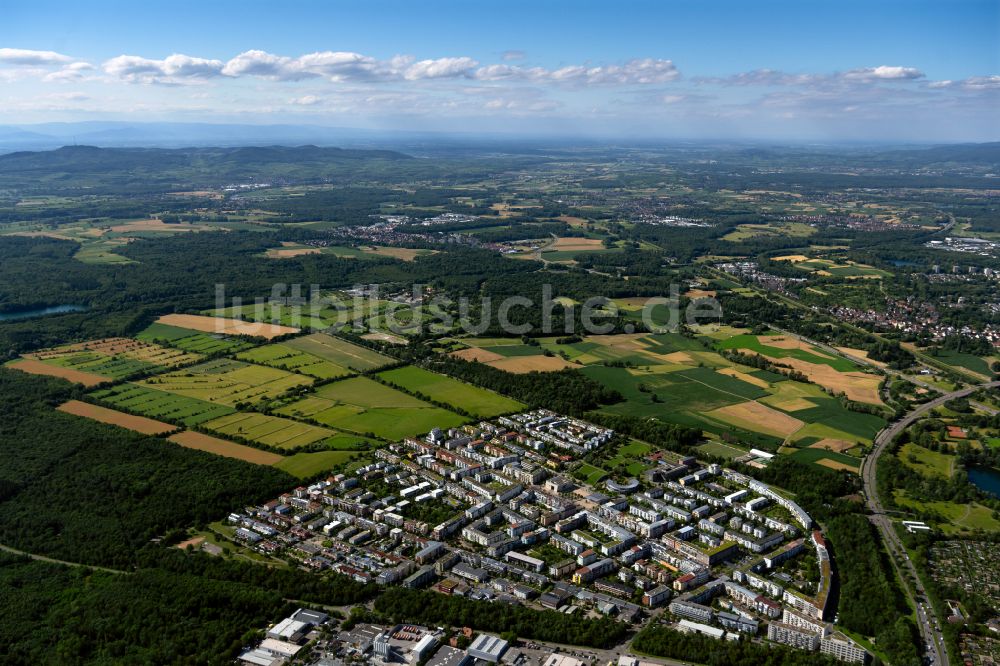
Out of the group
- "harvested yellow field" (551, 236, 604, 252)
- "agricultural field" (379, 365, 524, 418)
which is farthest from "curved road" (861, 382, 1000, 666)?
"harvested yellow field" (551, 236, 604, 252)

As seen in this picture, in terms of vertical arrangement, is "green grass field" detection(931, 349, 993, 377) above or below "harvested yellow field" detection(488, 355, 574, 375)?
below

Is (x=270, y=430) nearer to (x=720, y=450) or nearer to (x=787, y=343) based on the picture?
(x=720, y=450)

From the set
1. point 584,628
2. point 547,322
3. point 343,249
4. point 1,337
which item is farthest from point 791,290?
point 1,337

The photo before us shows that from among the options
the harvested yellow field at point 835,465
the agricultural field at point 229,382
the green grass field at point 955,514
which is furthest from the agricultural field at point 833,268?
the agricultural field at point 229,382

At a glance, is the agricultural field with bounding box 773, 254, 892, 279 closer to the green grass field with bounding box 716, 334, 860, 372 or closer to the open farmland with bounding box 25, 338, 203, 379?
the green grass field with bounding box 716, 334, 860, 372

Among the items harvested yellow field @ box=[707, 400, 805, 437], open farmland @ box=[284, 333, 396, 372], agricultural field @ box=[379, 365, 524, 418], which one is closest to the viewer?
harvested yellow field @ box=[707, 400, 805, 437]

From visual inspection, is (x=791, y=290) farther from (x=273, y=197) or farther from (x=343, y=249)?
(x=273, y=197)

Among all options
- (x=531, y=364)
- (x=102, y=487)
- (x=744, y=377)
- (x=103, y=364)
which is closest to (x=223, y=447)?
(x=102, y=487)
